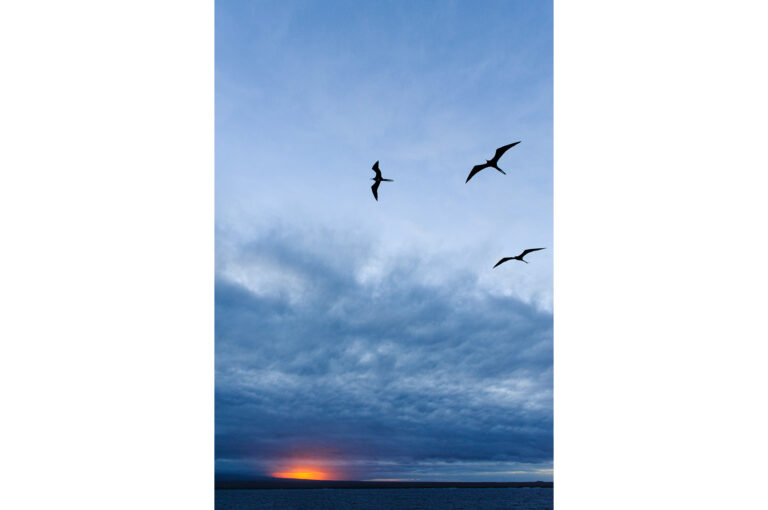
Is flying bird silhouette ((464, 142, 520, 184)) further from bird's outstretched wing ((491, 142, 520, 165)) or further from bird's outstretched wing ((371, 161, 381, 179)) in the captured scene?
bird's outstretched wing ((371, 161, 381, 179))

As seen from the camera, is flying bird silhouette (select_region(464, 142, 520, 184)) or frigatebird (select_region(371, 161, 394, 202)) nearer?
flying bird silhouette (select_region(464, 142, 520, 184))

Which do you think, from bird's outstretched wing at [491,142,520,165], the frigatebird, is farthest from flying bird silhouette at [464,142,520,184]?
the frigatebird

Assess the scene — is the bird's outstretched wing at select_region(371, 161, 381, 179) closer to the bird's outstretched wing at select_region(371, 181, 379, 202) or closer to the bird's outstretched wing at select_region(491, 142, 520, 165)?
the bird's outstretched wing at select_region(371, 181, 379, 202)

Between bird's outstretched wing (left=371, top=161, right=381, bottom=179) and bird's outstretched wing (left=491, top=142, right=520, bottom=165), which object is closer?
bird's outstretched wing (left=491, top=142, right=520, bottom=165)

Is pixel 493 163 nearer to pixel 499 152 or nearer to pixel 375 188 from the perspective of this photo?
pixel 499 152

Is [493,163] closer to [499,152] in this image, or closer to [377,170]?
[499,152]

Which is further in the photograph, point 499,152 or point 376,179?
point 376,179

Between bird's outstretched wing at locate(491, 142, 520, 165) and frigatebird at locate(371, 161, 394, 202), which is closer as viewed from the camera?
bird's outstretched wing at locate(491, 142, 520, 165)

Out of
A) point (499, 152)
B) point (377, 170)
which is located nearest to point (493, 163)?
point (499, 152)

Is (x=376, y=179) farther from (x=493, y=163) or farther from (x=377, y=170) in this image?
(x=493, y=163)

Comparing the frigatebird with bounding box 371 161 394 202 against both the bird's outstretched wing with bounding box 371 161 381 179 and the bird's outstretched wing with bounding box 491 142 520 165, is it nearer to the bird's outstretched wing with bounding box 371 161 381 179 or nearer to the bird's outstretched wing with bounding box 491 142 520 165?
the bird's outstretched wing with bounding box 371 161 381 179

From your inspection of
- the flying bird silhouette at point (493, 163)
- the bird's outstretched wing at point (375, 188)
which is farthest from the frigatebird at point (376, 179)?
the flying bird silhouette at point (493, 163)

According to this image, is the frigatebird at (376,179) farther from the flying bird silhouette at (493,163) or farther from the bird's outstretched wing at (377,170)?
the flying bird silhouette at (493,163)
